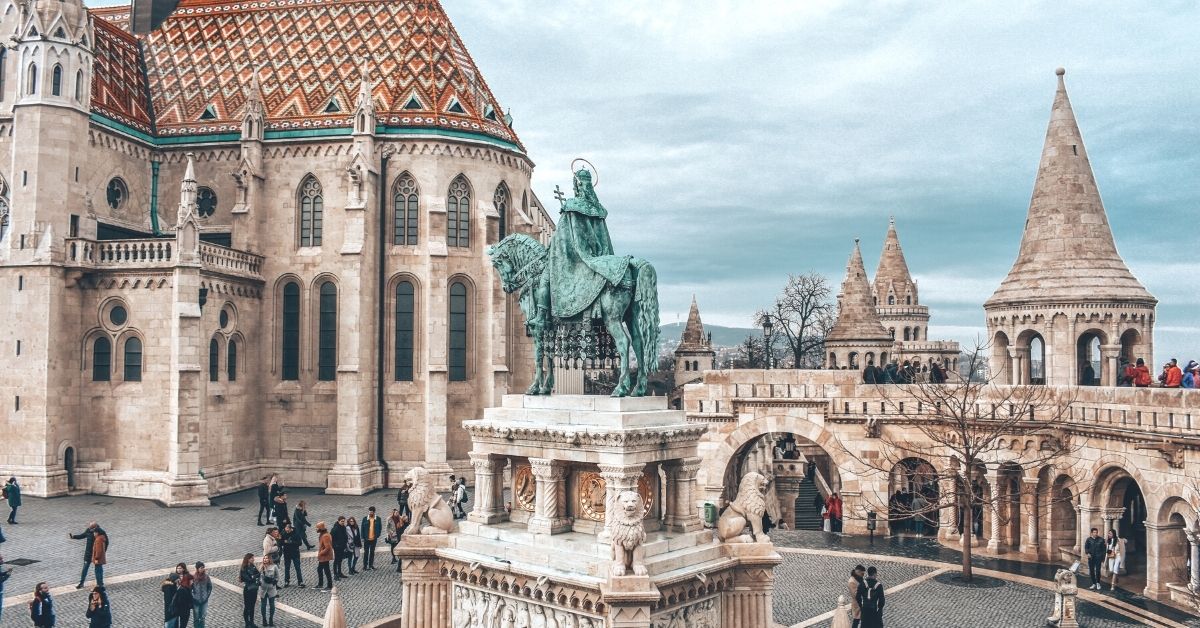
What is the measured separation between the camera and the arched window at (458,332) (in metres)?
31.6

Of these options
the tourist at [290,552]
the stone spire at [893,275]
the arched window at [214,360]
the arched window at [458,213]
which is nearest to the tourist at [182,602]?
the tourist at [290,552]

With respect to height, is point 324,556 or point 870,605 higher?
point 870,605

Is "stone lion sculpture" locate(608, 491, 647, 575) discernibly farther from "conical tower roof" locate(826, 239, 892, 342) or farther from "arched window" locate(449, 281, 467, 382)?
"conical tower roof" locate(826, 239, 892, 342)

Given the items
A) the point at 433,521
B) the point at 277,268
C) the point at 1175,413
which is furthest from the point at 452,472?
the point at 1175,413

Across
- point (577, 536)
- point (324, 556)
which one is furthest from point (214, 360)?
point (577, 536)

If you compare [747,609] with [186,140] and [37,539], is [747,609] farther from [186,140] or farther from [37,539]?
[186,140]

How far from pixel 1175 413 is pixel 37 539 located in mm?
24690

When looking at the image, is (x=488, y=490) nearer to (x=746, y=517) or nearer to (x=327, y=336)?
(x=746, y=517)

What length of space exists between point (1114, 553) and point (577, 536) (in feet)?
43.6

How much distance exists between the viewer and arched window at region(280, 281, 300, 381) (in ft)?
103

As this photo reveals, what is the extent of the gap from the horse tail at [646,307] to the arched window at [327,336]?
72.8ft

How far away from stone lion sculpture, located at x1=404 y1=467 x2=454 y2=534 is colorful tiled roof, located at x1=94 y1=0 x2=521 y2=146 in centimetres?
2208

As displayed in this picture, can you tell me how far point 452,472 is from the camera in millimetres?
30359

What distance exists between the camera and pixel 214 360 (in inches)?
1136
